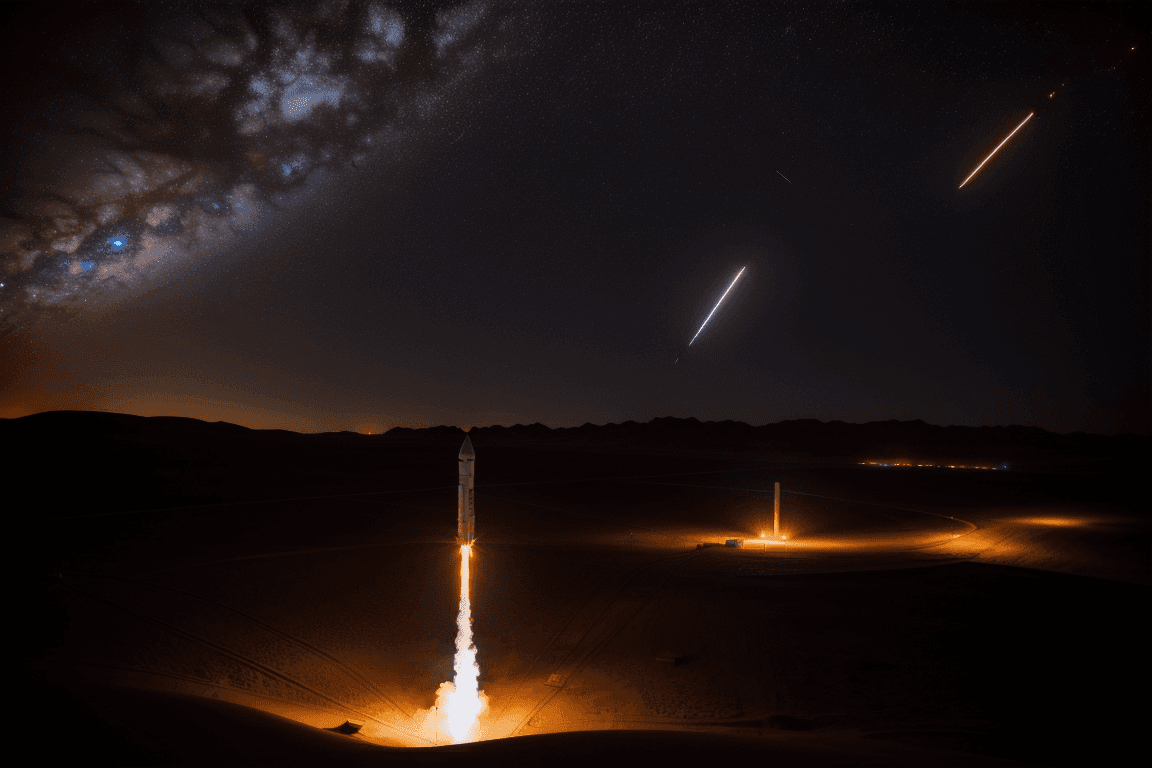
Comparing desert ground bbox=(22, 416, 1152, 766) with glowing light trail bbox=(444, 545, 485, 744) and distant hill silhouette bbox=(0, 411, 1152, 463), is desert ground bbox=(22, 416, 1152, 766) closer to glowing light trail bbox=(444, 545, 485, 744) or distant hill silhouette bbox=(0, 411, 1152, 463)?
glowing light trail bbox=(444, 545, 485, 744)

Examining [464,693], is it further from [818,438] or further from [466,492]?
[818,438]

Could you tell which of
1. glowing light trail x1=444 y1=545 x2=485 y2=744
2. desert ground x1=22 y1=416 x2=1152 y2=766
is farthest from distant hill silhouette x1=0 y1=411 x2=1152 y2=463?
glowing light trail x1=444 y1=545 x2=485 y2=744

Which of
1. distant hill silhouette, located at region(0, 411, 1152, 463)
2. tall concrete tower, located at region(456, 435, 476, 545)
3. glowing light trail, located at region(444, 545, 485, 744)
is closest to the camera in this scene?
glowing light trail, located at region(444, 545, 485, 744)

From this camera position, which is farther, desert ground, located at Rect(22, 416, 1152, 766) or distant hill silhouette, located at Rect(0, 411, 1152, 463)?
distant hill silhouette, located at Rect(0, 411, 1152, 463)

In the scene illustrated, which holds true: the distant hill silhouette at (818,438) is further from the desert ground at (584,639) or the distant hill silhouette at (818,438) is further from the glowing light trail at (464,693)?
the glowing light trail at (464,693)

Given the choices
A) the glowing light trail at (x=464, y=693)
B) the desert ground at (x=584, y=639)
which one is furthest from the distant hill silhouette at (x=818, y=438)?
the glowing light trail at (x=464, y=693)

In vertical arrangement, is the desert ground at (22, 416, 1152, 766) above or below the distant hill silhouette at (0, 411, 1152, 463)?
below

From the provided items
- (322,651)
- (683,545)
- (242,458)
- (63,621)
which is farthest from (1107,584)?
(242,458)
